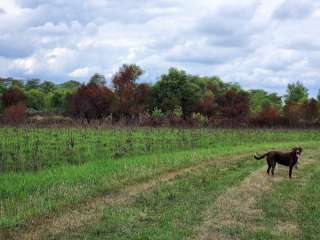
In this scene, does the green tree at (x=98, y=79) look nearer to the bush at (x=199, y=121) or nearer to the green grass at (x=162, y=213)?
the bush at (x=199, y=121)

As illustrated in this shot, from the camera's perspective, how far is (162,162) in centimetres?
1620

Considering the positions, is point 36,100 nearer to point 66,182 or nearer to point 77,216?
point 66,182

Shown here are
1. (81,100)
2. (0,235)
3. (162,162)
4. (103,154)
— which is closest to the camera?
(0,235)

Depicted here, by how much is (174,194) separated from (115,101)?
50500 mm

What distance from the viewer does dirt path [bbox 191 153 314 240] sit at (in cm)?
792

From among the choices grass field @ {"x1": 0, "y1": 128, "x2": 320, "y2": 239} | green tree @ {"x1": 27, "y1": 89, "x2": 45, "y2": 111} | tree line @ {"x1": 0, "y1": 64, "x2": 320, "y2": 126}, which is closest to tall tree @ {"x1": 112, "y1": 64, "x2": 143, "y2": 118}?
tree line @ {"x1": 0, "y1": 64, "x2": 320, "y2": 126}

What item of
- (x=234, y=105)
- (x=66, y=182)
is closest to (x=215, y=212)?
(x=66, y=182)

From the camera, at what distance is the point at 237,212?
921 cm

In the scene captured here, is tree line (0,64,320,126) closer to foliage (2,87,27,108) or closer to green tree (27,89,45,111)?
foliage (2,87,27,108)

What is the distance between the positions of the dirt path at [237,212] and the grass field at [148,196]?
18 mm

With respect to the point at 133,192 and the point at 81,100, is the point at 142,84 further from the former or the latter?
the point at 133,192

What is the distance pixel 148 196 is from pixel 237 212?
93.4 inches

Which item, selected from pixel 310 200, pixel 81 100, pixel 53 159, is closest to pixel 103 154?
pixel 53 159

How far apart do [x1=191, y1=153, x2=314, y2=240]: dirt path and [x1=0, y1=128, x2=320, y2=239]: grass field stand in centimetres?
2
